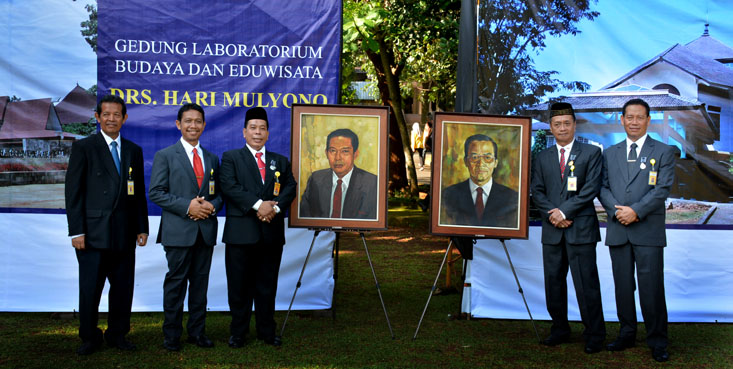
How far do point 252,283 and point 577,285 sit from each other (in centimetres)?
236

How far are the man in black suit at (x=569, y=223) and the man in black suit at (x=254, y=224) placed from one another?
1.91 metres

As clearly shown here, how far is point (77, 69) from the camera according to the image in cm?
509

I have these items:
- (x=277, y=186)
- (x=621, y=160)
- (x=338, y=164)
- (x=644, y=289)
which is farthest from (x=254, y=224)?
(x=644, y=289)

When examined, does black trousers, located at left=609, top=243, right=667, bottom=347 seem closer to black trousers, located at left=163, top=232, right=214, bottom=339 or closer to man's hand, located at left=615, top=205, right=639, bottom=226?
man's hand, located at left=615, top=205, right=639, bottom=226

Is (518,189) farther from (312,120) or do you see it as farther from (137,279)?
(137,279)

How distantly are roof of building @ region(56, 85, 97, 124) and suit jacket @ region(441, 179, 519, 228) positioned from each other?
303cm

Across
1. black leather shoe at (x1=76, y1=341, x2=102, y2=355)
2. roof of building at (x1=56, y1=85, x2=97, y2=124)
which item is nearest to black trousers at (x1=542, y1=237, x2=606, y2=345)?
black leather shoe at (x1=76, y1=341, x2=102, y2=355)

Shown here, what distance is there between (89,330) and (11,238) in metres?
1.54

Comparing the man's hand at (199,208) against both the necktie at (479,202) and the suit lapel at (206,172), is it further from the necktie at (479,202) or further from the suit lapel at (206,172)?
the necktie at (479,202)

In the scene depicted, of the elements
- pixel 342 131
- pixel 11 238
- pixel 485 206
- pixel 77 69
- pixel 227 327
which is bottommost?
pixel 227 327

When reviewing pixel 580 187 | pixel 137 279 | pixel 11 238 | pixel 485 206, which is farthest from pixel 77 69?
pixel 580 187

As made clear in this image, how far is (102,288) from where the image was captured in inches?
166

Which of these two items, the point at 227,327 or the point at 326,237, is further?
the point at 326,237

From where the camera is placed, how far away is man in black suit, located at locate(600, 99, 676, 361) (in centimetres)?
427
